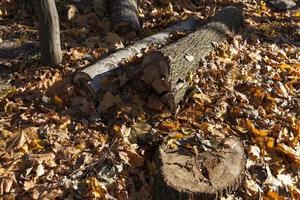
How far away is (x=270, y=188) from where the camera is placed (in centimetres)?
428

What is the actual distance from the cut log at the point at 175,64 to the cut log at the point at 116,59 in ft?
1.81

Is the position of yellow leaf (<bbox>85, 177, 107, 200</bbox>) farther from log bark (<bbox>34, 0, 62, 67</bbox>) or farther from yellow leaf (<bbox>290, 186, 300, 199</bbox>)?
log bark (<bbox>34, 0, 62, 67</bbox>)

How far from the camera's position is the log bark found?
17.8 feet

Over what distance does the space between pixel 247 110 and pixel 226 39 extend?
1.91 m

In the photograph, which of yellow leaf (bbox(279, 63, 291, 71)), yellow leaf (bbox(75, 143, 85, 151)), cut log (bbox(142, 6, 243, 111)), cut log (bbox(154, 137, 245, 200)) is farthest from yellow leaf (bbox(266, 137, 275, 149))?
yellow leaf (bbox(75, 143, 85, 151))

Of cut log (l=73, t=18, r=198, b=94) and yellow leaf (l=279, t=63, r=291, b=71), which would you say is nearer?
cut log (l=73, t=18, r=198, b=94)

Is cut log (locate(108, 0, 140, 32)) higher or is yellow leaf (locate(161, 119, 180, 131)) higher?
cut log (locate(108, 0, 140, 32))

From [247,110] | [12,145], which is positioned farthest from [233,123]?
[12,145]

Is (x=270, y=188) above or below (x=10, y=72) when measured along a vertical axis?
below

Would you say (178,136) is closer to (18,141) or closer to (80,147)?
(80,147)

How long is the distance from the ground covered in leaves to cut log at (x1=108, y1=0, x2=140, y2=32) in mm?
213

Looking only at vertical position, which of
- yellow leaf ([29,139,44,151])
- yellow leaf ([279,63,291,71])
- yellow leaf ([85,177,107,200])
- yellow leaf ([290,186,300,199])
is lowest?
yellow leaf ([290,186,300,199])

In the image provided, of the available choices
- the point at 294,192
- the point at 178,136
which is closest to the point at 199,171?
the point at 178,136

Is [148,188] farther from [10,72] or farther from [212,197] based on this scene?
[10,72]
